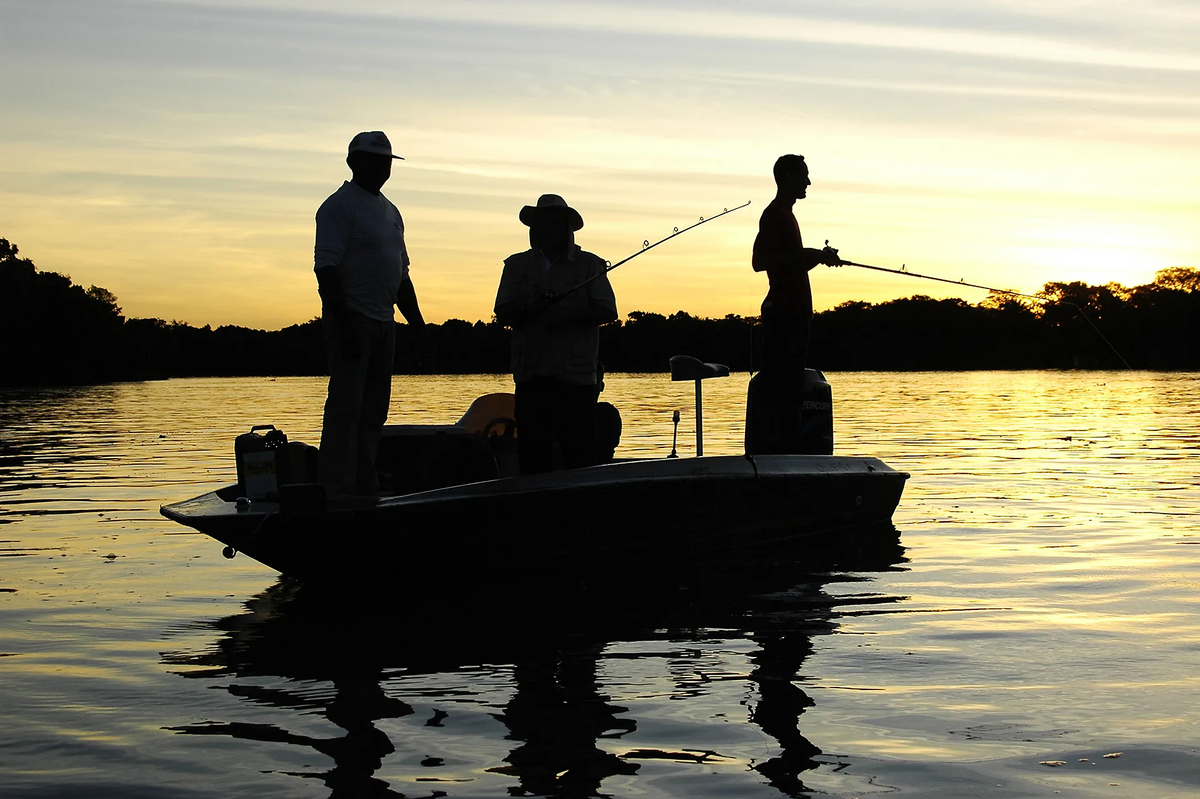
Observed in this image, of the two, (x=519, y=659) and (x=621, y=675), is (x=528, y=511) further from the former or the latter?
(x=621, y=675)

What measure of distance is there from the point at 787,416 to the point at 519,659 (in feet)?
12.7

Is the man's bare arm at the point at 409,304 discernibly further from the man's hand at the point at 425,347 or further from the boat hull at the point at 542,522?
the boat hull at the point at 542,522

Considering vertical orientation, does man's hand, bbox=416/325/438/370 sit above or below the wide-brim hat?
below

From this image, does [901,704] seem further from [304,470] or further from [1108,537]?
[1108,537]

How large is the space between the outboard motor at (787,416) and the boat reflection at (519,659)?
1160 mm

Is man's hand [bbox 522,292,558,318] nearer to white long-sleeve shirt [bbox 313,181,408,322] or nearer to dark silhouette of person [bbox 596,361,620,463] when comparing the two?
white long-sleeve shirt [bbox 313,181,408,322]

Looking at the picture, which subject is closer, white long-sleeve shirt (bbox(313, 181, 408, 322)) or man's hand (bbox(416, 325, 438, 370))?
white long-sleeve shirt (bbox(313, 181, 408, 322))

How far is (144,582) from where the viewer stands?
23.6 feet

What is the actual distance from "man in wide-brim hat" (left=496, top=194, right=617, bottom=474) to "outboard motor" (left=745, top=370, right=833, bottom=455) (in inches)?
70.3

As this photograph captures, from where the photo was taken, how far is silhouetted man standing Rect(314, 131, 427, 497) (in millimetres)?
6340

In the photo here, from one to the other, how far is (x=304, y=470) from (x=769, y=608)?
9.11 ft

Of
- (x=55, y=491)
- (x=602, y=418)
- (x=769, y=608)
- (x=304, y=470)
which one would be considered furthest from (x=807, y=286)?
(x=55, y=491)

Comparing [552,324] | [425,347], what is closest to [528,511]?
[552,324]

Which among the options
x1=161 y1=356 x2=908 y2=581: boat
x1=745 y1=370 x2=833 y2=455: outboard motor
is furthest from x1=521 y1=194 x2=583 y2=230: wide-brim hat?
x1=745 y1=370 x2=833 y2=455: outboard motor
